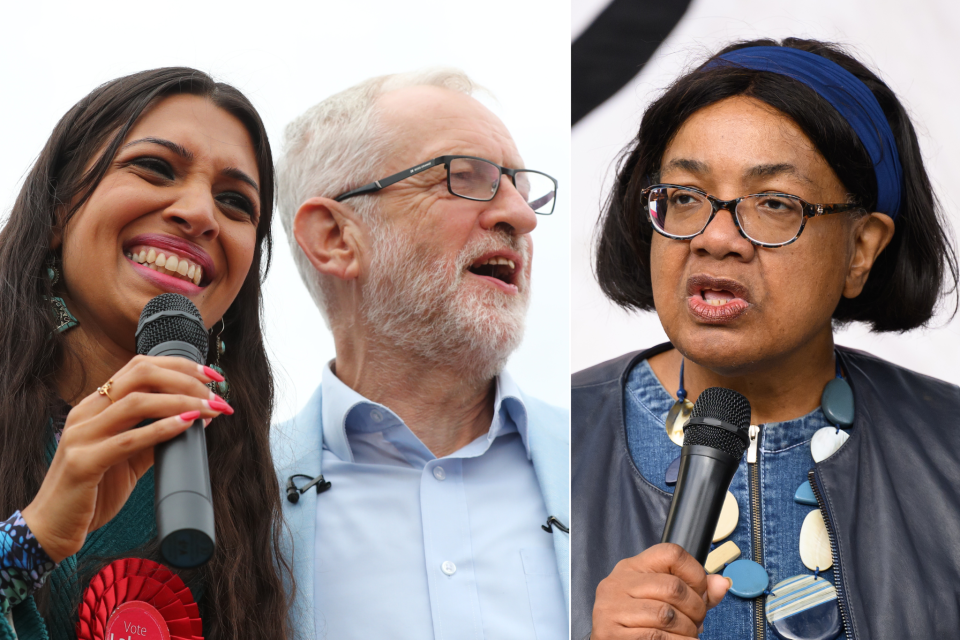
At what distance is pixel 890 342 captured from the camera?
6.79 ft

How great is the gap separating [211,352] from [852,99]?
151cm

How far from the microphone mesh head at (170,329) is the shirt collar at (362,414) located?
71 cm

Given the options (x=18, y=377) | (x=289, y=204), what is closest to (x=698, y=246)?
(x=289, y=204)

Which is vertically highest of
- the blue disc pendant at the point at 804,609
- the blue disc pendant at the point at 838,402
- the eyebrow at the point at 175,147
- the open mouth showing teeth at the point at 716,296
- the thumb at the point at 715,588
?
the eyebrow at the point at 175,147

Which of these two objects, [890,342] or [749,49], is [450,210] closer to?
[749,49]

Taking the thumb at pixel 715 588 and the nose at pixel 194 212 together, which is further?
the nose at pixel 194 212

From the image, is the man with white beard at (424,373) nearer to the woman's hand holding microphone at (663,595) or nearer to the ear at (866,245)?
the woman's hand holding microphone at (663,595)

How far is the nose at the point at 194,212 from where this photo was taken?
2.05m

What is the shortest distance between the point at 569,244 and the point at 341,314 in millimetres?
613

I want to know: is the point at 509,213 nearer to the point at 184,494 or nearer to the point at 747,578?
the point at 747,578

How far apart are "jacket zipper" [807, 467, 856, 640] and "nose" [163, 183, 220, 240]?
4.48 feet

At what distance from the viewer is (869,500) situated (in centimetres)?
187

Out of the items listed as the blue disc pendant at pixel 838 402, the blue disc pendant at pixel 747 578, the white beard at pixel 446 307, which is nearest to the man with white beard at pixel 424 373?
the white beard at pixel 446 307

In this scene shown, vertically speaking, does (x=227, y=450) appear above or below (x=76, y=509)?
above
